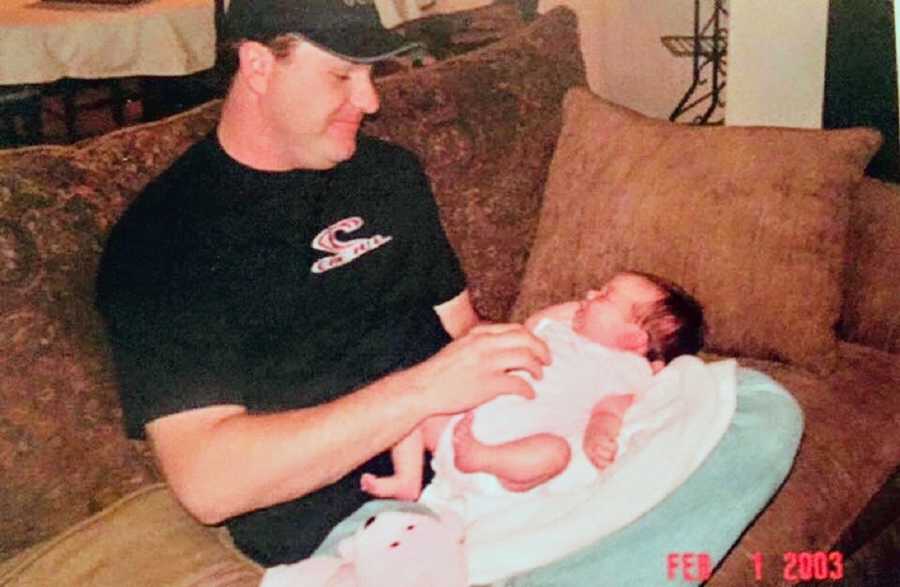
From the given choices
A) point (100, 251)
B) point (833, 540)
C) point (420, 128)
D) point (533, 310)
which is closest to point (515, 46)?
point (420, 128)

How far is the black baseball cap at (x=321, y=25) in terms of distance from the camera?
1247 mm

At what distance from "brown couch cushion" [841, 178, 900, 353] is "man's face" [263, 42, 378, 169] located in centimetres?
78

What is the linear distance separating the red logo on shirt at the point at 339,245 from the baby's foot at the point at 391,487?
266 millimetres

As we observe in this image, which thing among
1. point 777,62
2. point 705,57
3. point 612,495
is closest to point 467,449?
point 612,495

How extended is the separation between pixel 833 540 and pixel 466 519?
0.49m

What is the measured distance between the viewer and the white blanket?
3.57 feet

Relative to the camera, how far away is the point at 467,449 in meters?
1.16

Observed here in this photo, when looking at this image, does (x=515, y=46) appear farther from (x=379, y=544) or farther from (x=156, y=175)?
(x=379, y=544)

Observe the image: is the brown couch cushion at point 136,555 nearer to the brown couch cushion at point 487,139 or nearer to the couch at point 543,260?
the couch at point 543,260

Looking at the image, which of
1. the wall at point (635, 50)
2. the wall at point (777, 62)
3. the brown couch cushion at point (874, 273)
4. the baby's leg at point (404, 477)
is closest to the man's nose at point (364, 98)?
the baby's leg at point (404, 477)

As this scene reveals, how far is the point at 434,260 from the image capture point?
142 centimetres

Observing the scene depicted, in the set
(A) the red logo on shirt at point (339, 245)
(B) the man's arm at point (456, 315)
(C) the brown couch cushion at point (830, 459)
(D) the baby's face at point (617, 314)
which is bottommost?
(C) the brown couch cushion at point (830, 459)
